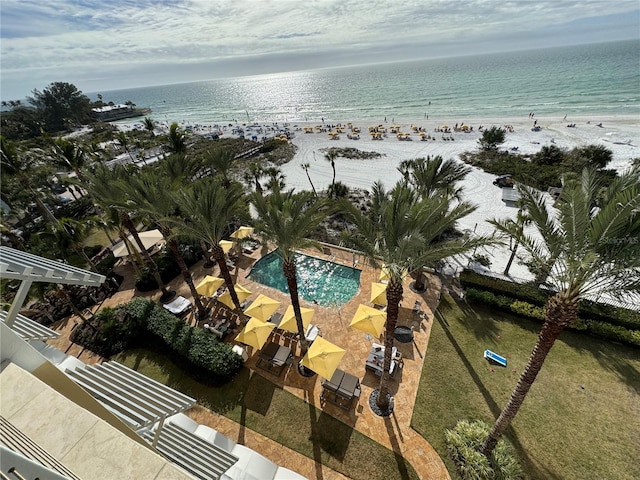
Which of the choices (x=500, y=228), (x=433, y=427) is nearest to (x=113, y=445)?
(x=500, y=228)

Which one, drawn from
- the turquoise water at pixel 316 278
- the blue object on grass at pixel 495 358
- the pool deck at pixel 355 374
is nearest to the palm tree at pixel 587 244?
the pool deck at pixel 355 374

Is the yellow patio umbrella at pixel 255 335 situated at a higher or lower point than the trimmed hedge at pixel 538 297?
higher

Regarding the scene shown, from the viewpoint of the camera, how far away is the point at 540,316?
14.8m

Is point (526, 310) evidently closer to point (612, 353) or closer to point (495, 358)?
point (612, 353)

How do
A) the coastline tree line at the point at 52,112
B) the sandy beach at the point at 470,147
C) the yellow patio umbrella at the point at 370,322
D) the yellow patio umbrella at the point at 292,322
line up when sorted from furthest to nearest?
the coastline tree line at the point at 52,112 → the sandy beach at the point at 470,147 → the yellow patio umbrella at the point at 292,322 → the yellow patio umbrella at the point at 370,322

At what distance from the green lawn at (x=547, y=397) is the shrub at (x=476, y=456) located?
628 mm

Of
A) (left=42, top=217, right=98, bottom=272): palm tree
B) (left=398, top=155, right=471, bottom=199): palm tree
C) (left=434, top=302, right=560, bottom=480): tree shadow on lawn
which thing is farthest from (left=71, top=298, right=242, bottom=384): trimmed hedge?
(left=398, top=155, right=471, bottom=199): palm tree

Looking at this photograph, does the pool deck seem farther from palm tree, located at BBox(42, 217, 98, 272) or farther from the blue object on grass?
palm tree, located at BBox(42, 217, 98, 272)

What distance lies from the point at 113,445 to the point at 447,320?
51.6 ft

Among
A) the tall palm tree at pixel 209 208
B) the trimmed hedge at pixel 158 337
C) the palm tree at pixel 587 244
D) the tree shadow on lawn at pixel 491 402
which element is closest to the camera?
the palm tree at pixel 587 244

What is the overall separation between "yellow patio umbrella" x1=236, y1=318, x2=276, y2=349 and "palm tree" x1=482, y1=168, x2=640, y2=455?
1053cm

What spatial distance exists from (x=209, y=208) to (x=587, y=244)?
539 inches

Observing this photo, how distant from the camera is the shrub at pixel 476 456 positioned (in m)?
9.08

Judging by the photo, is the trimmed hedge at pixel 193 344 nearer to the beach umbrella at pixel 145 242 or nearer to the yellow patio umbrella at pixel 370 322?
the yellow patio umbrella at pixel 370 322
